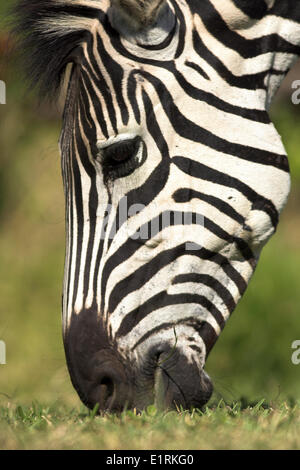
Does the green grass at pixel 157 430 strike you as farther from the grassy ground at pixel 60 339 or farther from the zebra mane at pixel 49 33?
the zebra mane at pixel 49 33

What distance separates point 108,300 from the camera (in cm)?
307

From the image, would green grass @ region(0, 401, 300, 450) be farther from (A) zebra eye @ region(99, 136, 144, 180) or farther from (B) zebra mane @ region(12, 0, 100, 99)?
(B) zebra mane @ region(12, 0, 100, 99)

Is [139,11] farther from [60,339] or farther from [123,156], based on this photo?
[60,339]

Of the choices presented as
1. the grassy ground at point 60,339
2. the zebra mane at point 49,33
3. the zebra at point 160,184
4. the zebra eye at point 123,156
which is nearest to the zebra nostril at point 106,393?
the zebra at point 160,184

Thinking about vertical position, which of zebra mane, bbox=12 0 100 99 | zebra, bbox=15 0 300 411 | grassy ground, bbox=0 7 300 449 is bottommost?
grassy ground, bbox=0 7 300 449

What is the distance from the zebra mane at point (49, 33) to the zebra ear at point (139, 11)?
0.53 feet

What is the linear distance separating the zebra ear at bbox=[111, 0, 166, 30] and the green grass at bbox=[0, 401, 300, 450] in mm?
1581

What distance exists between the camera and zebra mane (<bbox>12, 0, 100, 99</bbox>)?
10.8 ft

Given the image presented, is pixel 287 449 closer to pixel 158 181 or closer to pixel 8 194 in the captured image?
pixel 158 181

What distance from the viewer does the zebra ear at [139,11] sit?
3.10 meters

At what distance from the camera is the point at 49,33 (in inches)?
132

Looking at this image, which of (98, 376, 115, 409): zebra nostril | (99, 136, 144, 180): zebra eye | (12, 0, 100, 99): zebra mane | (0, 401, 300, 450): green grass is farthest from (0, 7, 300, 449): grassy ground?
(99, 136, 144, 180): zebra eye

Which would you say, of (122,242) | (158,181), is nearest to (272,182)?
(158,181)

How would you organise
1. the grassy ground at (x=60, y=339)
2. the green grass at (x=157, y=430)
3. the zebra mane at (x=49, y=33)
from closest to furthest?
the green grass at (x=157, y=430)
the grassy ground at (x=60, y=339)
the zebra mane at (x=49, y=33)
